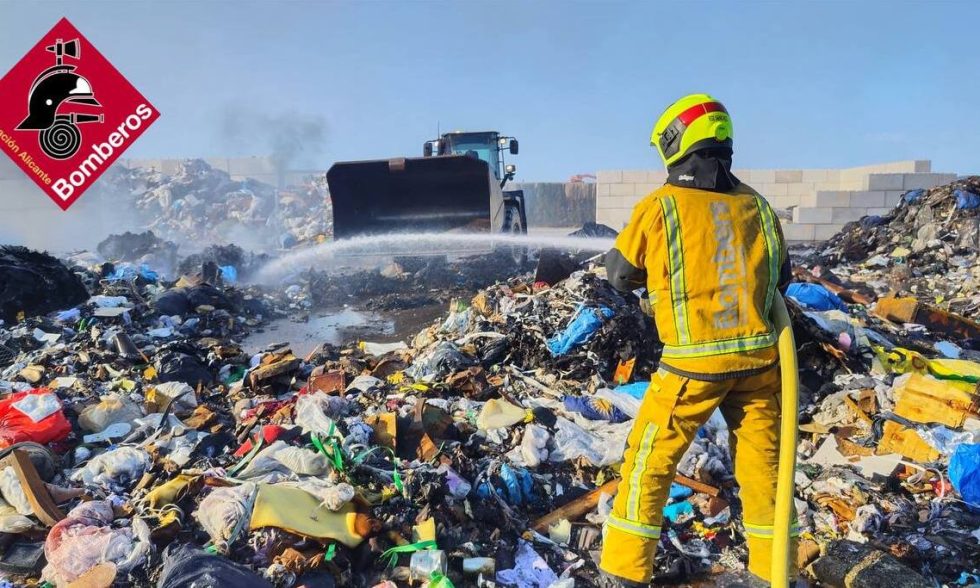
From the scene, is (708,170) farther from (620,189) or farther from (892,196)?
(620,189)

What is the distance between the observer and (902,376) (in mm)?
3998

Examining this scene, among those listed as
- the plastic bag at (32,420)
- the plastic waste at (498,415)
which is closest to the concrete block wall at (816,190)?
the plastic waste at (498,415)

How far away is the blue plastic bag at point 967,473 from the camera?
278 centimetres

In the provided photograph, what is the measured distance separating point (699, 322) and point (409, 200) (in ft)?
26.7

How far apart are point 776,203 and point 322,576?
54.6 ft

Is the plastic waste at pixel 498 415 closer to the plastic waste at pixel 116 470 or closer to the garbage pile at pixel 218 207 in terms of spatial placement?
the plastic waste at pixel 116 470

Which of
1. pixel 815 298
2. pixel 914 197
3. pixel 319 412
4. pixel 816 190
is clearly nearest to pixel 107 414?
pixel 319 412

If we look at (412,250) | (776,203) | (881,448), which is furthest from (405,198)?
(776,203)

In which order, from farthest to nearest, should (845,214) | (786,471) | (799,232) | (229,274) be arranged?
(799,232)
(845,214)
(229,274)
(786,471)

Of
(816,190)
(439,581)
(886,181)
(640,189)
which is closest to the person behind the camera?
(439,581)

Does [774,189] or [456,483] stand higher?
[774,189]

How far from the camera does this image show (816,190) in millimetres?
15648

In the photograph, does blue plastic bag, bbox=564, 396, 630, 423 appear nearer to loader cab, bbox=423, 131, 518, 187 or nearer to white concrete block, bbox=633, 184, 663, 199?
loader cab, bbox=423, 131, 518, 187

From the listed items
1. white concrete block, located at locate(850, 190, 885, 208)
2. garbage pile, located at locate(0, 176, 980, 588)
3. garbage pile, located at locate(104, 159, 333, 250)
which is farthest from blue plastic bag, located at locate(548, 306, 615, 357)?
garbage pile, located at locate(104, 159, 333, 250)
